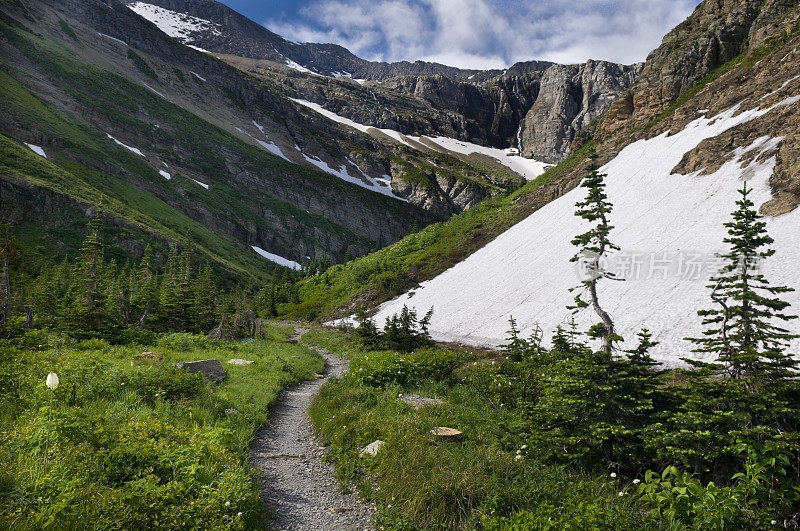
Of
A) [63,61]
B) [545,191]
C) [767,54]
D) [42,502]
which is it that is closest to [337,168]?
[63,61]

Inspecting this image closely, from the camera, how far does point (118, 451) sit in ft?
14.6

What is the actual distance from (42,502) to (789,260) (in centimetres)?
2716

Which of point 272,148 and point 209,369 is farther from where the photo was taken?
point 272,148

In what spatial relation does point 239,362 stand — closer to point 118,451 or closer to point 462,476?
point 118,451

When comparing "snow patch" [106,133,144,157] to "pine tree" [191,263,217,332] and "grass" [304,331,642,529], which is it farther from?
"grass" [304,331,642,529]

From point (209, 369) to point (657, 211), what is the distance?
33.0 metres

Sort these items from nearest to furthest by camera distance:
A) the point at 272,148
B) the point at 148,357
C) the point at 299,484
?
the point at 299,484
the point at 148,357
the point at 272,148

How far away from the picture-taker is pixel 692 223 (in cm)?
A: 2492

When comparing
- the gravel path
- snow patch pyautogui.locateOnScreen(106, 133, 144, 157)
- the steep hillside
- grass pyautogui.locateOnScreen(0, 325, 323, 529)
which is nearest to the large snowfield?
the gravel path

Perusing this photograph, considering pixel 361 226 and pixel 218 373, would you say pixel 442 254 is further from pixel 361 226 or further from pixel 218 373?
pixel 361 226

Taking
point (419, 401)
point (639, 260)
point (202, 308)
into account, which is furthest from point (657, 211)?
point (202, 308)

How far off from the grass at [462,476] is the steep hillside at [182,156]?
58653 millimetres

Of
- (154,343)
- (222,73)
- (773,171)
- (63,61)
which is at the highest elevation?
(222,73)

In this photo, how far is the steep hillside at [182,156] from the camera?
67.5m
